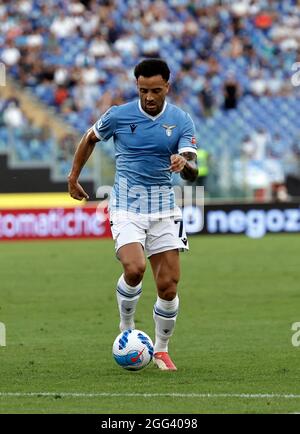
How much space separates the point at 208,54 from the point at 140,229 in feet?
83.8

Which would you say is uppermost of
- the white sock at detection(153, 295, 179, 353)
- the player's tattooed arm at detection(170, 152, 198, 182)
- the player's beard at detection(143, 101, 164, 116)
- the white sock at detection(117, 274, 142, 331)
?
the player's beard at detection(143, 101, 164, 116)

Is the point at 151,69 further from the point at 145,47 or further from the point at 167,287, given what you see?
the point at 145,47

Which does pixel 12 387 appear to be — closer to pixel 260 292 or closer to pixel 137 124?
pixel 137 124

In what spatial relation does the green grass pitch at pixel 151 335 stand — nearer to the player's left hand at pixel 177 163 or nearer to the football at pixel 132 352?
the football at pixel 132 352

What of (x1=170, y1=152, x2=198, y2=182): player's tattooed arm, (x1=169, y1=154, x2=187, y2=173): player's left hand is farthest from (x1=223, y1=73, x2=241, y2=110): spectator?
(x1=169, y1=154, x2=187, y2=173): player's left hand

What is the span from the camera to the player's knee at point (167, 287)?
9273 mm

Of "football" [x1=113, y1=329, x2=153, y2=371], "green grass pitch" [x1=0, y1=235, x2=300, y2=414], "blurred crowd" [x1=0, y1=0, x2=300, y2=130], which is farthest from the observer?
"blurred crowd" [x1=0, y1=0, x2=300, y2=130]

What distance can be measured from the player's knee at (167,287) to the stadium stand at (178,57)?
19941 mm

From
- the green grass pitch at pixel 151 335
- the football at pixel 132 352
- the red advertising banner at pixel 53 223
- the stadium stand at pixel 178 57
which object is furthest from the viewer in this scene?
the stadium stand at pixel 178 57

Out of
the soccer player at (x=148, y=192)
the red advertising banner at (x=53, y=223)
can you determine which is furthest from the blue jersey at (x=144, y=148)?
the red advertising banner at (x=53, y=223)

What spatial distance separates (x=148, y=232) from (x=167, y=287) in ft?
1.61

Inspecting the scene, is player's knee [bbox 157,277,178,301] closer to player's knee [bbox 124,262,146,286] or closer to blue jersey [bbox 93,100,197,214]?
player's knee [bbox 124,262,146,286]

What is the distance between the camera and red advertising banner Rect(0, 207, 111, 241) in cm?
2608

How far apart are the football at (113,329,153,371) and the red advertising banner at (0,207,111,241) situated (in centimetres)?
1680
